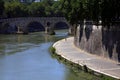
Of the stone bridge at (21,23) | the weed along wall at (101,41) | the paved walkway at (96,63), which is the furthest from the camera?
the stone bridge at (21,23)

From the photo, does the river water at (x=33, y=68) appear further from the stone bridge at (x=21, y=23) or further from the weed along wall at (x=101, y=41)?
the stone bridge at (x=21, y=23)

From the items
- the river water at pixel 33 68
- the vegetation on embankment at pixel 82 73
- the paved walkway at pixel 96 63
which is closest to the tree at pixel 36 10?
the river water at pixel 33 68

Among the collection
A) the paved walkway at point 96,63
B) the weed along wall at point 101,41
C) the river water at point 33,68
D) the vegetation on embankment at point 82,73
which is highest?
the weed along wall at point 101,41

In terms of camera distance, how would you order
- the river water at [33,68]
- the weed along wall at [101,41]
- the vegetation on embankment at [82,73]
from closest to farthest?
the vegetation on embankment at [82,73], the river water at [33,68], the weed along wall at [101,41]

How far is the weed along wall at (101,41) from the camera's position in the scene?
27.4 meters

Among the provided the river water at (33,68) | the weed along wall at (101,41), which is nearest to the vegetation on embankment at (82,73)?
the river water at (33,68)

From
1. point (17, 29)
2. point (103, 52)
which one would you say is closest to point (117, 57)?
point (103, 52)

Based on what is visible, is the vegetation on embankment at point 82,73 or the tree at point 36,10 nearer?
the vegetation on embankment at point 82,73

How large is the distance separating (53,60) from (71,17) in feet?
20.1

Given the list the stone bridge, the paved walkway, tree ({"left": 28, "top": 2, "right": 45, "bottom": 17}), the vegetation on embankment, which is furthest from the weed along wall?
tree ({"left": 28, "top": 2, "right": 45, "bottom": 17})

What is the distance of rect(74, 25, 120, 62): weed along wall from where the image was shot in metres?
27.4

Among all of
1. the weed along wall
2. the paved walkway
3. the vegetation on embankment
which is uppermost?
the weed along wall

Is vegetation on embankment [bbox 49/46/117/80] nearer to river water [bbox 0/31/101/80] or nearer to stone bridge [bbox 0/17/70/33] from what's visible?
river water [bbox 0/31/101/80]

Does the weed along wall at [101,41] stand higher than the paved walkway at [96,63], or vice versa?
the weed along wall at [101,41]
